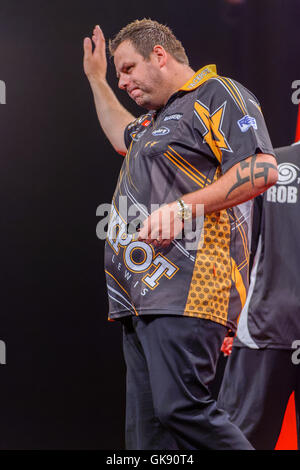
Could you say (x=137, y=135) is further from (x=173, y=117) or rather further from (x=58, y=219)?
(x=58, y=219)

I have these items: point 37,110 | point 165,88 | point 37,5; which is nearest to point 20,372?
point 37,110

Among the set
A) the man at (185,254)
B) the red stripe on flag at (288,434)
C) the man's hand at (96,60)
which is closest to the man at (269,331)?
the red stripe on flag at (288,434)

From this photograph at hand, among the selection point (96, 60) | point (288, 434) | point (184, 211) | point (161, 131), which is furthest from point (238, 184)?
point (288, 434)

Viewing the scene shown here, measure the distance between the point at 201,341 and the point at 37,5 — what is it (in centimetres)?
152

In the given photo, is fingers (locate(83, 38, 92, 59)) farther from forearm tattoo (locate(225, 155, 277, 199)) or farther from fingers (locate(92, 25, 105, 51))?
forearm tattoo (locate(225, 155, 277, 199))

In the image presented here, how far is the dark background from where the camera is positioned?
2.12m

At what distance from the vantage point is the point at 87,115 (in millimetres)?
2199

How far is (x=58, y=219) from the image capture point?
2.16m

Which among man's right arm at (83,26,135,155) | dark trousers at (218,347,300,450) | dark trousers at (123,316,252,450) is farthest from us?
man's right arm at (83,26,135,155)

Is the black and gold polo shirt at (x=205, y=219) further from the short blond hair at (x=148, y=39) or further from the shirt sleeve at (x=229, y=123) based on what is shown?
the short blond hair at (x=148, y=39)

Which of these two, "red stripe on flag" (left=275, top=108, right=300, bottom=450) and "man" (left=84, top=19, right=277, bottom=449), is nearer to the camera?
"man" (left=84, top=19, right=277, bottom=449)

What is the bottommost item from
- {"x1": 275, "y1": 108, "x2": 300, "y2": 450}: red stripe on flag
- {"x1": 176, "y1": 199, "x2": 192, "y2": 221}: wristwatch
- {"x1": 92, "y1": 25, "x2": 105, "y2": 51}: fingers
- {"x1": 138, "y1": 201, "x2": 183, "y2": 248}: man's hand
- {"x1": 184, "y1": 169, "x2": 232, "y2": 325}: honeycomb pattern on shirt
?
{"x1": 275, "y1": 108, "x2": 300, "y2": 450}: red stripe on flag

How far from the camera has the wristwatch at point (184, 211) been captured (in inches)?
53.4

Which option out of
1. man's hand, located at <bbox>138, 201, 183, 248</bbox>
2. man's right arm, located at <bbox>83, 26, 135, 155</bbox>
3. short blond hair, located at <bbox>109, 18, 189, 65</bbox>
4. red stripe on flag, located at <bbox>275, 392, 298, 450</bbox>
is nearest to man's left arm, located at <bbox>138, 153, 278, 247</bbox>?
man's hand, located at <bbox>138, 201, 183, 248</bbox>
